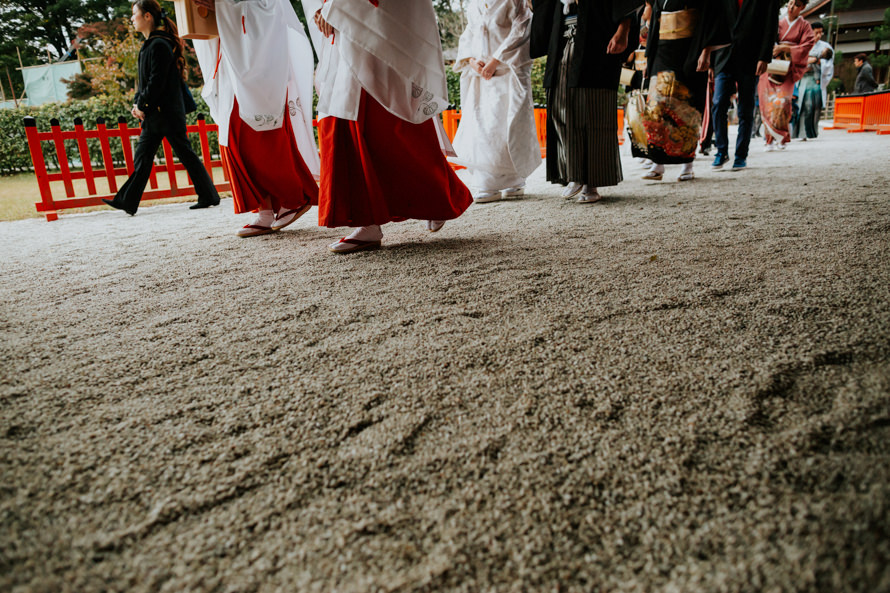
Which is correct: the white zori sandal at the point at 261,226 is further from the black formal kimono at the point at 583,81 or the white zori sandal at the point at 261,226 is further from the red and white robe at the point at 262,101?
the black formal kimono at the point at 583,81

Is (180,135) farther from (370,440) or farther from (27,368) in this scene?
(370,440)

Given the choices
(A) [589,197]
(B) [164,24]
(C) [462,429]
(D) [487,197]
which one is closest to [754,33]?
(A) [589,197]

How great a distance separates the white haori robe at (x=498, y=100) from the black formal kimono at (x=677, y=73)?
1.01 meters

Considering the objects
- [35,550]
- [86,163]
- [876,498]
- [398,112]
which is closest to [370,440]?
[35,550]

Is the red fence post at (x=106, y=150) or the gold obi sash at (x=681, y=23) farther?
the red fence post at (x=106, y=150)

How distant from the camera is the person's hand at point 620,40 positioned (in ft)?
10.4

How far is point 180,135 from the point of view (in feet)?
14.3

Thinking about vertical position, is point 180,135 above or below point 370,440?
above

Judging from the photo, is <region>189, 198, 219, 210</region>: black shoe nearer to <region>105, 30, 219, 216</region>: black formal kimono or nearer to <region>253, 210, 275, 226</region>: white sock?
<region>105, 30, 219, 216</region>: black formal kimono

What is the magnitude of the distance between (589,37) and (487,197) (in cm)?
128

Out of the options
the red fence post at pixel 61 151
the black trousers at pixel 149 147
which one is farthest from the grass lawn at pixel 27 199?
the black trousers at pixel 149 147

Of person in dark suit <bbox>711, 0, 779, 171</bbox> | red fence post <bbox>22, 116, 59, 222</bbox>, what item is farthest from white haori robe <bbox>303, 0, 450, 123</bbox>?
red fence post <bbox>22, 116, 59, 222</bbox>

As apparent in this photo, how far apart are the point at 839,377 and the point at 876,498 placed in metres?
0.39

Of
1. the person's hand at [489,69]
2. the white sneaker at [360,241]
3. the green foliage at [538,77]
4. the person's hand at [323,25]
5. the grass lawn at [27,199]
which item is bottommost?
the white sneaker at [360,241]
